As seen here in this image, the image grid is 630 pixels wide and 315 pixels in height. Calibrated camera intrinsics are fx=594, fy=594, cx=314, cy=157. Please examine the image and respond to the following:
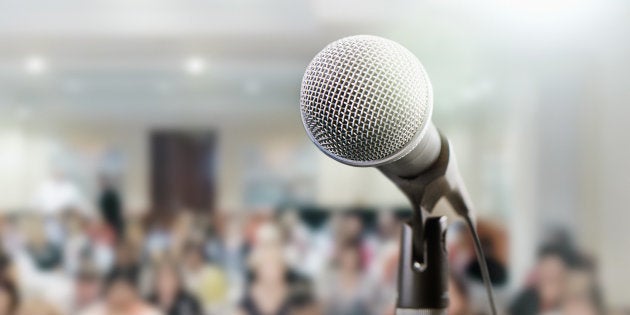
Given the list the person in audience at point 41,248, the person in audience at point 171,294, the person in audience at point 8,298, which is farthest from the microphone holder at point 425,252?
the person in audience at point 8,298

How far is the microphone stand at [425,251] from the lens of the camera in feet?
1.93

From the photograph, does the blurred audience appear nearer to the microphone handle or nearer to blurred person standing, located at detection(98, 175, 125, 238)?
blurred person standing, located at detection(98, 175, 125, 238)

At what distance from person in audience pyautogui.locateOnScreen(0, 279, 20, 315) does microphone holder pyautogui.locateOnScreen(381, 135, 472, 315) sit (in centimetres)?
133

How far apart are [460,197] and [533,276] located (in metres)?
1.09

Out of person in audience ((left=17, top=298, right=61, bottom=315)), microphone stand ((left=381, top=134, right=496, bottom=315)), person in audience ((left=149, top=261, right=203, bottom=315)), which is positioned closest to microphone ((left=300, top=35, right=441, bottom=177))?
microphone stand ((left=381, top=134, right=496, bottom=315))

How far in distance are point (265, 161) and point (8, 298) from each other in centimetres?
78

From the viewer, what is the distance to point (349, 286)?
1.58m

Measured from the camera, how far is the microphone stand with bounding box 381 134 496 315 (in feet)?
1.93

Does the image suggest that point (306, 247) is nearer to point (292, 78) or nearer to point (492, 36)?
point (292, 78)

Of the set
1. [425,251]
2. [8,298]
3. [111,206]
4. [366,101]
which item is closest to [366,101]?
[366,101]

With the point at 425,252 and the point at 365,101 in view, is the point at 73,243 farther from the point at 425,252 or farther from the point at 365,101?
the point at 365,101

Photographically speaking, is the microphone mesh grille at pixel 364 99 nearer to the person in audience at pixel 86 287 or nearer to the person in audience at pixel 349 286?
the person in audience at pixel 349 286

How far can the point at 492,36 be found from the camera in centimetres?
157

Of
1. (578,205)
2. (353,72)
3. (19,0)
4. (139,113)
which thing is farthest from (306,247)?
(353,72)
